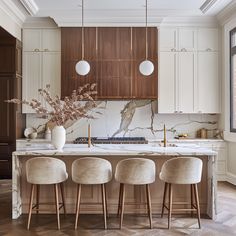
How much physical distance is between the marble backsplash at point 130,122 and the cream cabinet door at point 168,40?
45.5 inches

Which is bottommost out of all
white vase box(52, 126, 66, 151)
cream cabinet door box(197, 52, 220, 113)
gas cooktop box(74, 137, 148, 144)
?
gas cooktop box(74, 137, 148, 144)

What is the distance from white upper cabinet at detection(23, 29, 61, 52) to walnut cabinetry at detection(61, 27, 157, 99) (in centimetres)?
28

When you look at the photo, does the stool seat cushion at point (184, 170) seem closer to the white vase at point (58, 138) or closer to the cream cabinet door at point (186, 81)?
the white vase at point (58, 138)

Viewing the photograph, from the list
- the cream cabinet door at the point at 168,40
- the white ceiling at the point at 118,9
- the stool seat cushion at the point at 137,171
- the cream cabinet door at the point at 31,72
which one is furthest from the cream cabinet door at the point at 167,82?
the stool seat cushion at the point at 137,171

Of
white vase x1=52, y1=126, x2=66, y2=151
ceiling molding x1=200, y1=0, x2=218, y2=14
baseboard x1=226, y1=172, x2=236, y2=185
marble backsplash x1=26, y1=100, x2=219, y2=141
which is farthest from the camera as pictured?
marble backsplash x1=26, y1=100, x2=219, y2=141

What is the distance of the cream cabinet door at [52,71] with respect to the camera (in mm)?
6609

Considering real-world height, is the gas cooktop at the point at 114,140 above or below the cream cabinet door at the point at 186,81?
below

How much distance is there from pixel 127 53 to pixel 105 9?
944 mm

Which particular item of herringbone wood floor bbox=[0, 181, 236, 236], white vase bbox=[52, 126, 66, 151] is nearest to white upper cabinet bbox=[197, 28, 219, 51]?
herringbone wood floor bbox=[0, 181, 236, 236]

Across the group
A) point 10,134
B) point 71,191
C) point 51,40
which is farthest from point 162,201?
point 51,40

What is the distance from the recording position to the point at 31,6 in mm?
5625

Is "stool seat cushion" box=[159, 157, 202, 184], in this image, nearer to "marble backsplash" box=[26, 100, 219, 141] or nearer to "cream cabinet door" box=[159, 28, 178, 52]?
"marble backsplash" box=[26, 100, 219, 141]

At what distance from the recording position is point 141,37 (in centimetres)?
640

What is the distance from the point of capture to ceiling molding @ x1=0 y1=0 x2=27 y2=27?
17.7ft
